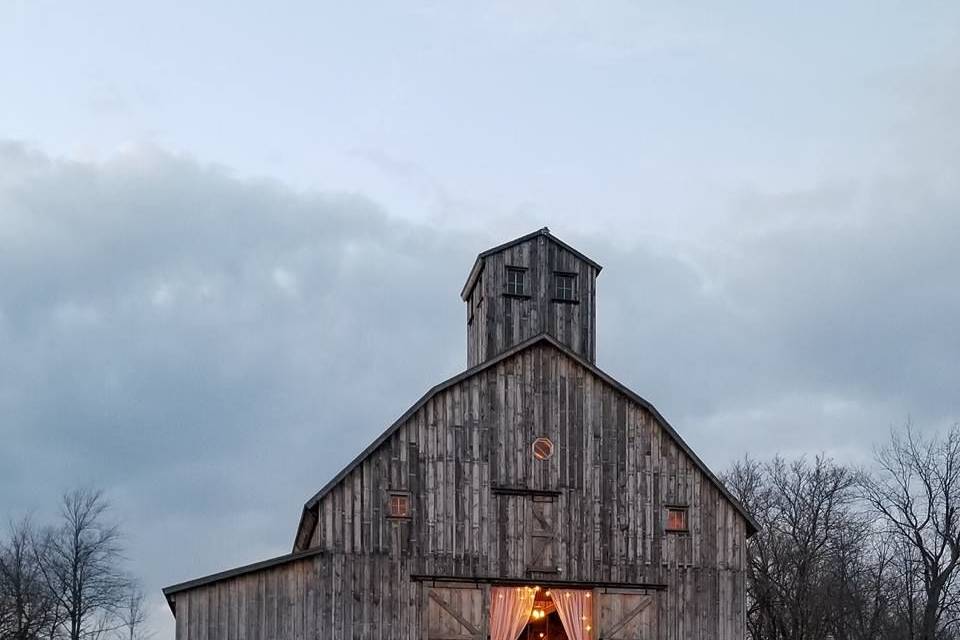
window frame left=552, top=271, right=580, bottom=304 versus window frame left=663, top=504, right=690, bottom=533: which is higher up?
window frame left=552, top=271, right=580, bottom=304

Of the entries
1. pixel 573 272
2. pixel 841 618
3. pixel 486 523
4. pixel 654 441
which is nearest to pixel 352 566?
pixel 486 523

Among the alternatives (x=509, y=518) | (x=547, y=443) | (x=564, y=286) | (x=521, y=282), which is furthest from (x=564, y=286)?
(x=509, y=518)

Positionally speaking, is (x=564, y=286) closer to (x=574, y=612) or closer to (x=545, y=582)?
(x=545, y=582)

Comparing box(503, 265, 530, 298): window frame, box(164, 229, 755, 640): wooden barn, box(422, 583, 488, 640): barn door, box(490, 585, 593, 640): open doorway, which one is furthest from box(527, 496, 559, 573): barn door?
box(503, 265, 530, 298): window frame

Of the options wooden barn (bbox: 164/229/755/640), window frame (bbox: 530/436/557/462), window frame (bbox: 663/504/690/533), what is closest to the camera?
wooden barn (bbox: 164/229/755/640)

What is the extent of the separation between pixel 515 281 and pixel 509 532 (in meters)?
7.93

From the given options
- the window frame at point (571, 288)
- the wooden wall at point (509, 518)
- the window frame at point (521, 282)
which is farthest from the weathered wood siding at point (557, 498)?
the window frame at point (571, 288)

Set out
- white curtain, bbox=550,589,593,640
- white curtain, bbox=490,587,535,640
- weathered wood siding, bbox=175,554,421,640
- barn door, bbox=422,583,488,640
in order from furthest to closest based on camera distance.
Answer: white curtain, bbox=550,589,593,640, white curtain, bbox=490,587,535,640, barn door, bbox=422,583,488,640, weathered wood siding, bbox=175,554,421,640

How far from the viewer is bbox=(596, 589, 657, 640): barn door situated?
30641 millimetres

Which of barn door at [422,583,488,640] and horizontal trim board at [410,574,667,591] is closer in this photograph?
barn door at [422,583,488,640]

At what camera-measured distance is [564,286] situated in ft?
118

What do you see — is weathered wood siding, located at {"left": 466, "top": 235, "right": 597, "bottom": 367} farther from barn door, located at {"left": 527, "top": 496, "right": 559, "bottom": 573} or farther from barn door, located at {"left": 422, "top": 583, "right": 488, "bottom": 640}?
barn door, located at {"left": 422, "top": 583, "right": 488, "bottom": 640}

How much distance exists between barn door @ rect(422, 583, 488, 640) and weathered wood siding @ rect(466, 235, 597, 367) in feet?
24.7

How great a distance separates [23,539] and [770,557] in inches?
1283
